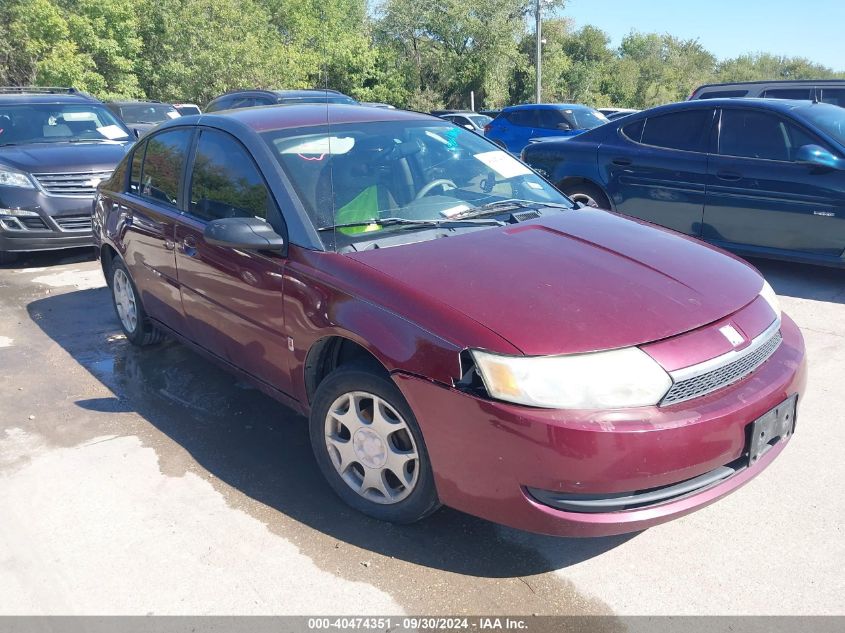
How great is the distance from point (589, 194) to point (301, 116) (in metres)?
4.19

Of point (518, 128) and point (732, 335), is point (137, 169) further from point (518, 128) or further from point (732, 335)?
point (518, 128)

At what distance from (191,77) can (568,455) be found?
2912cm

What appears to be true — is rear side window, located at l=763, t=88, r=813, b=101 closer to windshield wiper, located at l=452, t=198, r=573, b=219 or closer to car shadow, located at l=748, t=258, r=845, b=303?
car shadow, located at l=748, t=258, r=845, b=303

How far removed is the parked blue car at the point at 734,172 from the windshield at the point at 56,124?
18.5 ft

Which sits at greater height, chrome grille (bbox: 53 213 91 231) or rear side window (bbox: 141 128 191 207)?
rear side window (bbox: 141 128 191 207)

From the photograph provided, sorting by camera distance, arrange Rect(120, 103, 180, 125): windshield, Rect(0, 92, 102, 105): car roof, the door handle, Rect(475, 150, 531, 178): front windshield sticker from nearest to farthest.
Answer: the door handle < Rect(475, 150, 531, 178): front windshield sticker < Rect(0, 92, 102, 105): car roof < Rect(120, 103, 180, 125): windshield

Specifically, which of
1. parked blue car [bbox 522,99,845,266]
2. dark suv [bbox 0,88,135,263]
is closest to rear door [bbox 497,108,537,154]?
parked blue car [bbox 522,99,845,266]

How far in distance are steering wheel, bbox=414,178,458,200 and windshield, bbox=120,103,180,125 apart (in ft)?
42.4

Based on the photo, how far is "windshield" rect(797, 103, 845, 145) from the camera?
588cm

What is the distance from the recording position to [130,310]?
5.04m

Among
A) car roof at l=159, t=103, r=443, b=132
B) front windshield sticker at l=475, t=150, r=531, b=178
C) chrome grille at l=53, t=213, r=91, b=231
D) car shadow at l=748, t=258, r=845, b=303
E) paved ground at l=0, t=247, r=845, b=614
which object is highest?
car roof at l=159, t=103, r=443, b=132

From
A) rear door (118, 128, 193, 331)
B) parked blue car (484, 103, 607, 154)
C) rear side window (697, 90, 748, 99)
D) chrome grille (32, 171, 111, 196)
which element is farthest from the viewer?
parked blue car (484, 103, 607, 154)

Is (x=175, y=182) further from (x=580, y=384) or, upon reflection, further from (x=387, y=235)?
(x=580, y=384)

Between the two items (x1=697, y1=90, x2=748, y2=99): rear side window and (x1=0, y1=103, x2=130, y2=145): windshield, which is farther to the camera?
(x1=697, y1=90, x2=748, y2=99): rear side window
